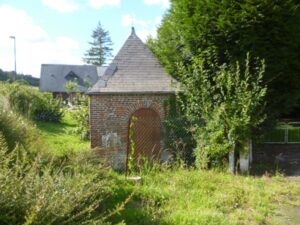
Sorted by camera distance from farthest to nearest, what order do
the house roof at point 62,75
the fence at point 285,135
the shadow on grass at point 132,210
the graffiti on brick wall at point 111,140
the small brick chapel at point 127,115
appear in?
1. the house roof at point 62,75
2. the fence at point 285,135
3. the graffiti on brick wall at point 111,140
4. the small brick chapel at point 127,115
5. the shadow on grass at point 132,210

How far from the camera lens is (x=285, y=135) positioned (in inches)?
591

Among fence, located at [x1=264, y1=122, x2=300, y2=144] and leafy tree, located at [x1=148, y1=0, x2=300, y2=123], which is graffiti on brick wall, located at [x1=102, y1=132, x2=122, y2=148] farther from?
fence, located at [x1=264, y1=122, x2=300, y2=144]

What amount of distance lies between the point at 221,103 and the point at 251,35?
2.13m

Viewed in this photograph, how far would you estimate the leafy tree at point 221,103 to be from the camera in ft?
32.9

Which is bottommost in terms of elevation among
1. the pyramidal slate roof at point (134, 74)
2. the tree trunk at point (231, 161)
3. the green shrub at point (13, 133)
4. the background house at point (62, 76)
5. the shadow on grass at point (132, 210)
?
the shadow on grass at point (132, 210)

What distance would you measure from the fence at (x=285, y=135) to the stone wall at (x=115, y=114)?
6.14 metres

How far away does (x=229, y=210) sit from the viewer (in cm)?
711

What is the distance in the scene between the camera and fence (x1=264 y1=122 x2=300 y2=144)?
592 inches

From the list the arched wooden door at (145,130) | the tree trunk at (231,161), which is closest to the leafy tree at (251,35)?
the tree trunk at (231,161)

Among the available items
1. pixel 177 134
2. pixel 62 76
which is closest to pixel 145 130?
pixel 177 134

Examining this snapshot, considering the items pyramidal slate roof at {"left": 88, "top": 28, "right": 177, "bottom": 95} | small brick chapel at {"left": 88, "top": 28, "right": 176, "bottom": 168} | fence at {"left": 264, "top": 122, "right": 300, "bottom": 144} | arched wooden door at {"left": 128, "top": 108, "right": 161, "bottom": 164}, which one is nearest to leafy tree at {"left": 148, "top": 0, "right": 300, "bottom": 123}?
pyramidal slate roof at {"left": 88, "top": 28, "right": 177, "bottom": 95}

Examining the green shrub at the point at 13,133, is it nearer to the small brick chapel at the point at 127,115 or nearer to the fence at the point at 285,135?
the small brick chapel at the point at 127,115

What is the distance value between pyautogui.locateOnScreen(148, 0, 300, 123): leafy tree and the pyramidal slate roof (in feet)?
3.05

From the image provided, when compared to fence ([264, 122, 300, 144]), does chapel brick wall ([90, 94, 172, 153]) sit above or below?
above
